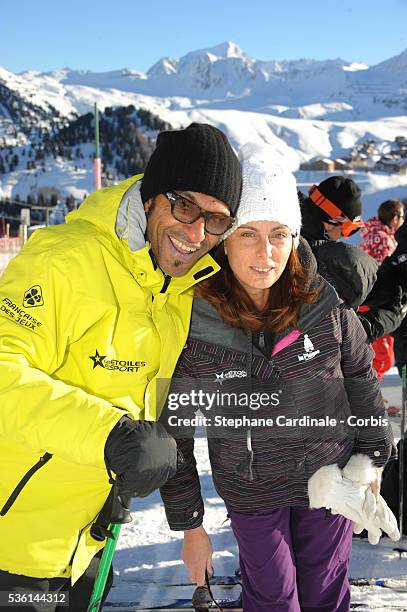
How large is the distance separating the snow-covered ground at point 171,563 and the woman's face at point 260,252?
6.56 ft

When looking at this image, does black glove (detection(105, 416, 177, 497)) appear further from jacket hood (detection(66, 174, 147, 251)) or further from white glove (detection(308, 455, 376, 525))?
white glove (detection(308, 455, 376, 525))

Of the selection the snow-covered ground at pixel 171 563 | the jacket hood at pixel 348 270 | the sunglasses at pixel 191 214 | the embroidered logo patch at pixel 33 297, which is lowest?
→ the snow-covered ground at pixel 171 563

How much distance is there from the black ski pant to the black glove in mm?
577

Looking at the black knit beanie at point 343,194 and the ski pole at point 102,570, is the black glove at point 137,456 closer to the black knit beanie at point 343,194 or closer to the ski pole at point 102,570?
the ski pole at point 102,570

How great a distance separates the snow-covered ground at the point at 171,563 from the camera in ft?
9.71

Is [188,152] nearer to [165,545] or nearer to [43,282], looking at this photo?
[43,282]

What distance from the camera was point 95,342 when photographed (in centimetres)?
157

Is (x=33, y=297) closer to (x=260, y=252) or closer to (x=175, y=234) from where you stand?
(x=175, y=234)


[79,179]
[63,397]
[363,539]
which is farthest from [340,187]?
[79,179]

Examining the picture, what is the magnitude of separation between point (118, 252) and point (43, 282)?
28 centimetres

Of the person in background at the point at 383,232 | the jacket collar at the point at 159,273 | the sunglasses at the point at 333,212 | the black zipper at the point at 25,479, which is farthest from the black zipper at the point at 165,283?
the person in background at the point at 383,232

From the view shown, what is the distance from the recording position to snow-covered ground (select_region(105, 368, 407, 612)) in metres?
2.96

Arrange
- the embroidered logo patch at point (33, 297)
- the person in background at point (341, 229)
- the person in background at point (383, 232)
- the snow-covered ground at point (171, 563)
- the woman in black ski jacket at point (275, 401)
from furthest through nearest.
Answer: the person in background at point (383, 232), the snow-covered ground at point (171, 563), the person in background at point (341, 229), the woman in black ski jacket at point (275, 401), the embroidered logo patch at point (33, 297)

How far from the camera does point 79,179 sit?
10338 centimetres
